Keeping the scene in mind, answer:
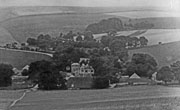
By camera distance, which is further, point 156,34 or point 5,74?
point 156,34

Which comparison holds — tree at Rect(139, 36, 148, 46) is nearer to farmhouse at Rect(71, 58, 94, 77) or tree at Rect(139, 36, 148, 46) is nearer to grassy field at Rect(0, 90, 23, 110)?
farmhouse at Rect(71, 58, 94, 77)

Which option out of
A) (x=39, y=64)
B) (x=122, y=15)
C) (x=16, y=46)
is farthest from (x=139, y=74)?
(x=16, y=46)

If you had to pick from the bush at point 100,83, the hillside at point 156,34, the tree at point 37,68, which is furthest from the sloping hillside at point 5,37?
the hillside at point 156,34

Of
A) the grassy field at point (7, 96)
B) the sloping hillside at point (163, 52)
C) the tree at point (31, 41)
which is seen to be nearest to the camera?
the grassy field at point (7, 96)

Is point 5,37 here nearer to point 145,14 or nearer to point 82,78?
point 82,78

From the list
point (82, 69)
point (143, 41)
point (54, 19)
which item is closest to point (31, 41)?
point (54, 19)

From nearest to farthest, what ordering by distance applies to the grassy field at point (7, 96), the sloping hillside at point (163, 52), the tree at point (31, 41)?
the grassy field at point (7, 96), the tree at point (31, 41), the sloping hillside at point (163, 52)

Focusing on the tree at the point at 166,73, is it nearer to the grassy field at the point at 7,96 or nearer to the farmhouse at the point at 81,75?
the farmhouse at the point at 81,75

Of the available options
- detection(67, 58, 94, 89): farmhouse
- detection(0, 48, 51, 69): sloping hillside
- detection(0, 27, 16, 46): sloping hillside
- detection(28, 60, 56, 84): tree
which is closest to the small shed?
detection(67, 58, 94, 89): farmhouse
